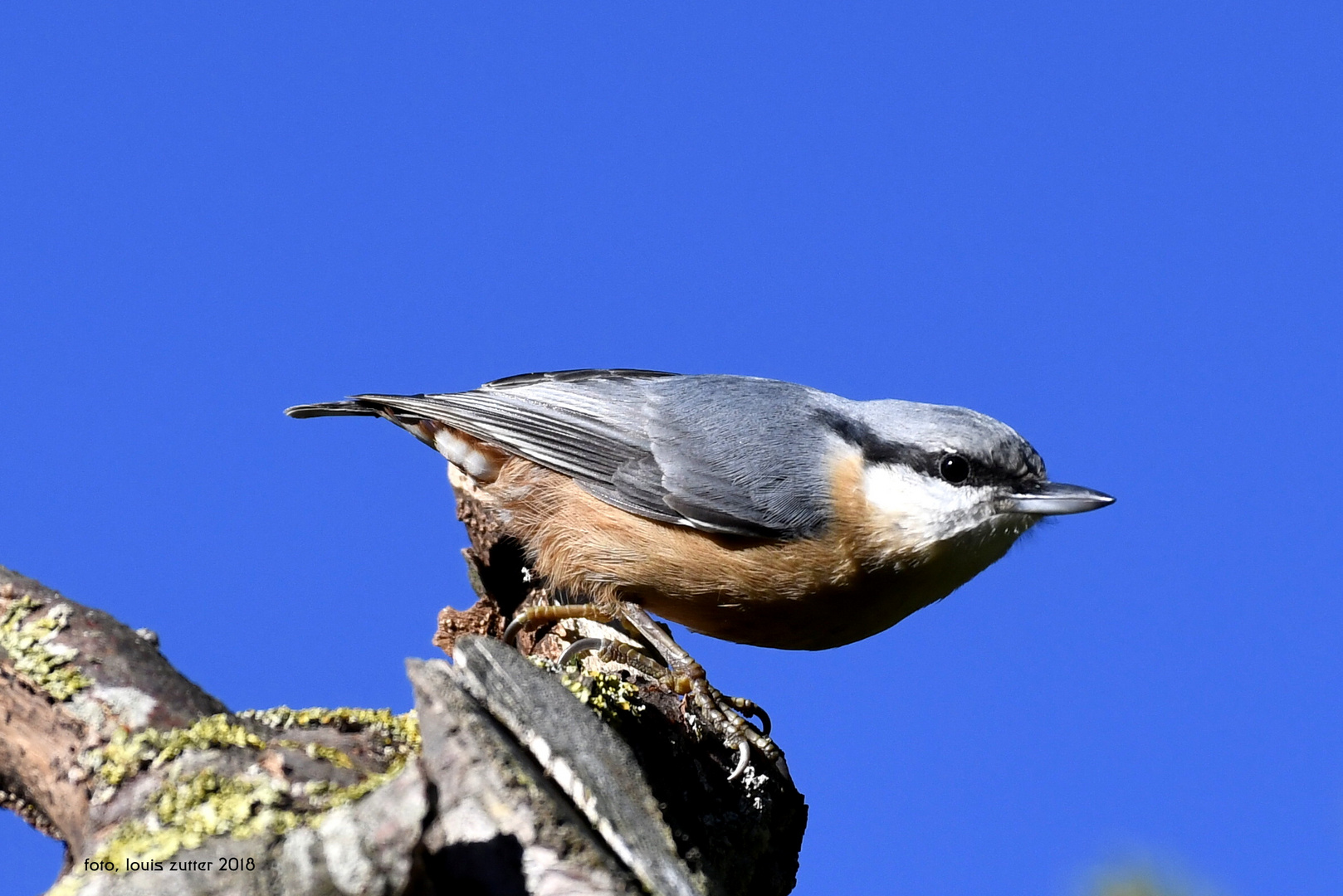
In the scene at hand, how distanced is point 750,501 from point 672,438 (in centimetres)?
42

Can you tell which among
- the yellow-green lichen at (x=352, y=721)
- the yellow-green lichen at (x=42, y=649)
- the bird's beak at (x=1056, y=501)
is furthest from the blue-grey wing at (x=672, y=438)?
the yellow-green lichen at (x=42, y=649)

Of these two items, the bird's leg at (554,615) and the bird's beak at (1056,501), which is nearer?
the bird's beak at (1056,501)

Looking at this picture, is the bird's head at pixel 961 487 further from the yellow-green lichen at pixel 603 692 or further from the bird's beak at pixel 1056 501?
the yellow-green lichen at pixel 603 692

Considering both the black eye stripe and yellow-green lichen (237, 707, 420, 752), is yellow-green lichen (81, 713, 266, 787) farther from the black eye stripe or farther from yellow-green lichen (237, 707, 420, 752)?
the black eye stripe

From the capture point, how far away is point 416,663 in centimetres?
204

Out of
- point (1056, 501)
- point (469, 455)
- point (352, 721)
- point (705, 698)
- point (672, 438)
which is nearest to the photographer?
point (352, 721)

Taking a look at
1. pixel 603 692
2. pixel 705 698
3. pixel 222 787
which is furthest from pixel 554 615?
pixel 222 787

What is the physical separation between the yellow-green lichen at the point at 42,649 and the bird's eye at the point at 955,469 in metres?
2.44

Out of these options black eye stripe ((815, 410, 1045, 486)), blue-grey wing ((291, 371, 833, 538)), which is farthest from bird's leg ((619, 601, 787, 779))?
black eye stripe ((815, 410, 1045, 486))

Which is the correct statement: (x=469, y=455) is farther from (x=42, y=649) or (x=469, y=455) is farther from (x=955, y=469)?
(x=42, y=649)

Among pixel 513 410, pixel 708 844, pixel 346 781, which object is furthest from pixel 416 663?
pixel 513 410

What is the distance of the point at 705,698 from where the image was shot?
329cm

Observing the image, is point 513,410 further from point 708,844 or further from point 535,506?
point 708,844

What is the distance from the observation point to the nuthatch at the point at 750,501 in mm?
3592
